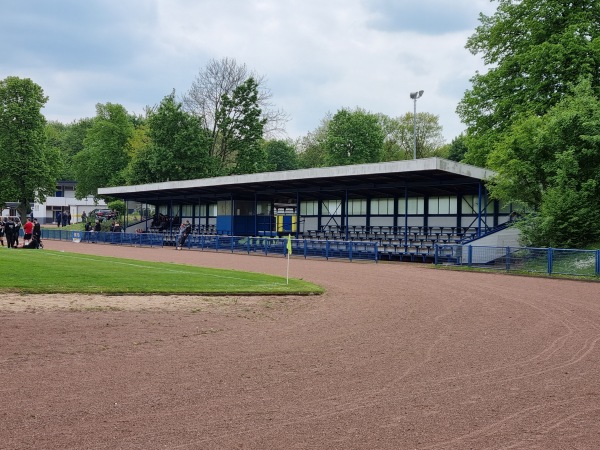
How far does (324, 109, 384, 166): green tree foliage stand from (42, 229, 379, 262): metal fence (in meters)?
31.4

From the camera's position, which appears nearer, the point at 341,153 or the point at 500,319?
the point at 500,319

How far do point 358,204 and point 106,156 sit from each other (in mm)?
43019

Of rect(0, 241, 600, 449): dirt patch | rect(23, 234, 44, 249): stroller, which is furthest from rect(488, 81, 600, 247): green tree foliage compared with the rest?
rect(23, 234, 44, 249): stroller

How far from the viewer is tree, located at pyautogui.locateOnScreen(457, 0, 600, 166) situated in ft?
98.6

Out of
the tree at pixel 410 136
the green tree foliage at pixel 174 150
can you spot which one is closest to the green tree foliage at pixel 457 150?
the tree at pixel 410 136

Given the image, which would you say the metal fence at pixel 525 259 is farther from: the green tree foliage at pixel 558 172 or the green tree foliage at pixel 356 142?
the green tree foliage at pixel 356 142

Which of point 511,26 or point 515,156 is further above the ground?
point 511,26

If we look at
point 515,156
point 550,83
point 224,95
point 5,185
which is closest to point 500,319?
point 515,156

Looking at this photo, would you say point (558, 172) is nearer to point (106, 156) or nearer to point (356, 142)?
point (356, 142)

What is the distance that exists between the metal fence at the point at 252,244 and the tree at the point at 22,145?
14.6 meters

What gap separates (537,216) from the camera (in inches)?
973

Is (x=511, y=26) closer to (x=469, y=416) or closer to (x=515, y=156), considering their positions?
(x=515, y=156)

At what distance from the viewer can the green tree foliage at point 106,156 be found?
228 feet

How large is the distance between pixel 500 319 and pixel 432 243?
60.3 feet
